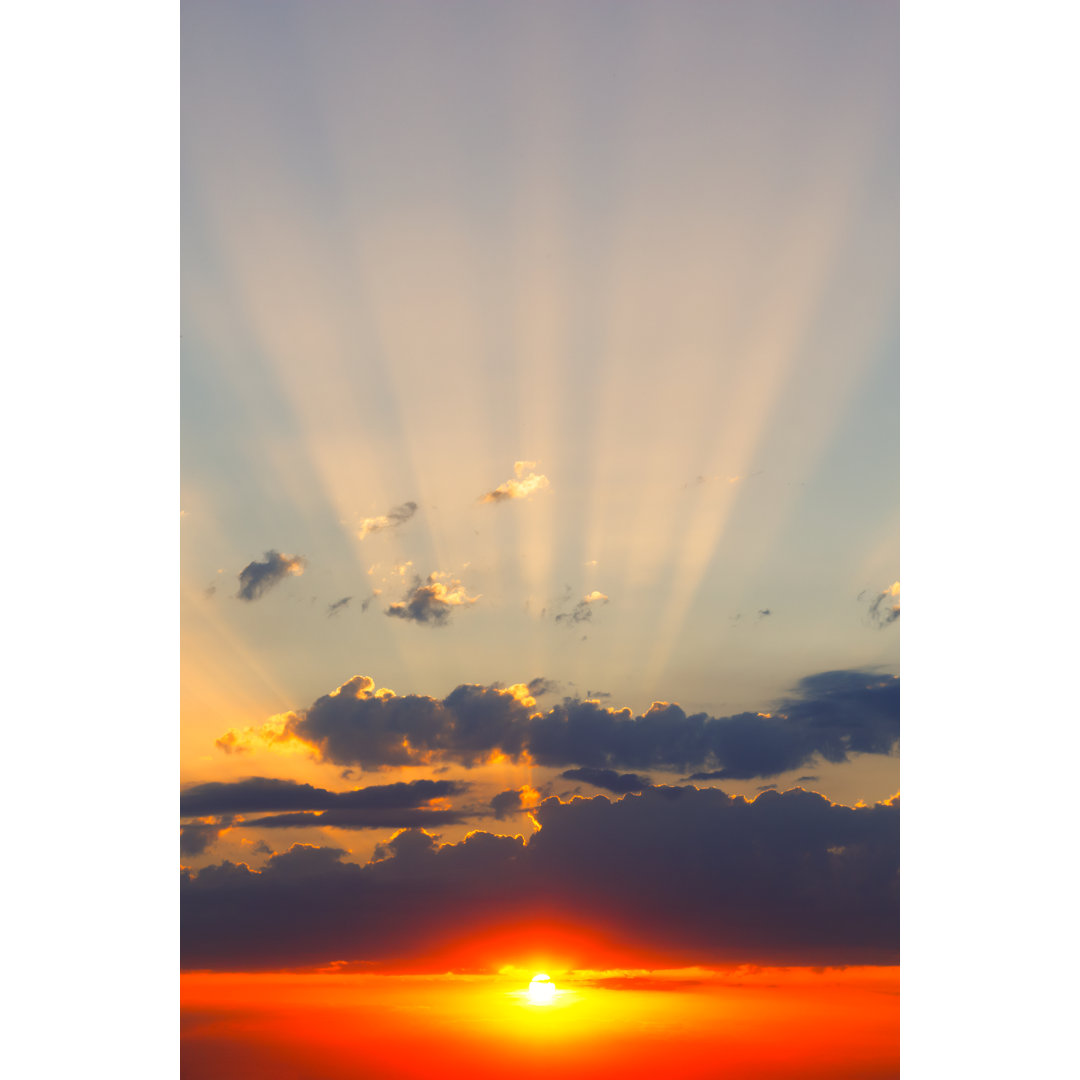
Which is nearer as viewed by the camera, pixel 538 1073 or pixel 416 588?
pixel 538 1073
